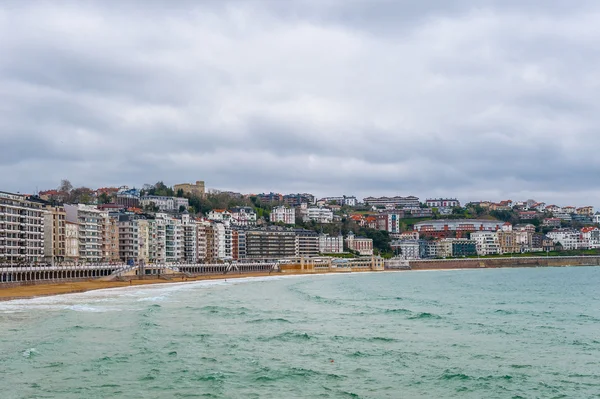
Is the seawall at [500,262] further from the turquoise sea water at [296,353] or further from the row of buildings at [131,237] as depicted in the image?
the turquoise sea water at [296,353]

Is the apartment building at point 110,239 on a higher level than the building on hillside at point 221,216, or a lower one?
lower

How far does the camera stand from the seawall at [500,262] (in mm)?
184125

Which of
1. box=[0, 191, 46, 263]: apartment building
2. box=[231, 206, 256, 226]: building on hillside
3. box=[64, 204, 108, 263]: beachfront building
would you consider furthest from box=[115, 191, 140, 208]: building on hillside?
box=[0, 191, 46, 263]: apartment building

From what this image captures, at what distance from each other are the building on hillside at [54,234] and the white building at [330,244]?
308ft

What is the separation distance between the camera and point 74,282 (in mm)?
79812

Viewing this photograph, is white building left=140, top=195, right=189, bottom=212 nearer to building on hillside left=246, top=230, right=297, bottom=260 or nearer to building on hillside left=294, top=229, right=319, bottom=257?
building on hillside left=246, top=230, right=297, bottom=260

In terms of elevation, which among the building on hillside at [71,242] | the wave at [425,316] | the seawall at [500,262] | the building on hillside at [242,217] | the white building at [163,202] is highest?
the white building at [163,202]

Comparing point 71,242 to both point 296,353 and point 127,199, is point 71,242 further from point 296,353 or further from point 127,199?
point 296,353

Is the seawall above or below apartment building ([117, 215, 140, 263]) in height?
below

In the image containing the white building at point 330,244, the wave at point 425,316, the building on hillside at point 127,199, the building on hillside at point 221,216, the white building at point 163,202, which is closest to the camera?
the wave at point 425,316

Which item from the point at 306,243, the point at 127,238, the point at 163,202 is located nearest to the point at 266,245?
the point at 306,243

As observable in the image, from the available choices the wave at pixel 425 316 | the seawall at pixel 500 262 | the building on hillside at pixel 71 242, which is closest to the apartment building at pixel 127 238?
the building on hillside at pixel 71 242

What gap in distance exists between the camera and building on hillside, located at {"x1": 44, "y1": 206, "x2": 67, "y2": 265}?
324ft

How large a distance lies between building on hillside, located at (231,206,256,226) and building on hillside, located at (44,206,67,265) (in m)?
77.0
